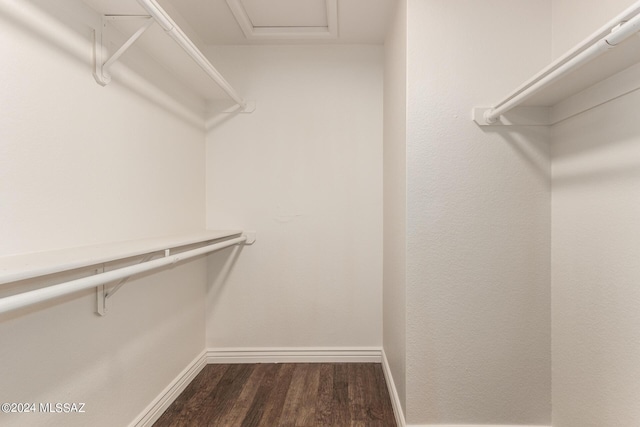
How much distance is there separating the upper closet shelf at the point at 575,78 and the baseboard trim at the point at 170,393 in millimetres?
1881

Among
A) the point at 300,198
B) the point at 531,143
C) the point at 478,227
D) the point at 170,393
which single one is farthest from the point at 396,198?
the point at 170,393

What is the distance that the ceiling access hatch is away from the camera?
1.73 meters

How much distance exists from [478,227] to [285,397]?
1281 mm

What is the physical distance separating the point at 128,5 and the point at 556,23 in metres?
1.60

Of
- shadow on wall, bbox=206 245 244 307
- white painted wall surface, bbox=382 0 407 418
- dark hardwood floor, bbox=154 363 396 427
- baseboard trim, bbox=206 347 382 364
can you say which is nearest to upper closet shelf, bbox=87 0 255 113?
white painted wall surface, bbox=382 0 407 418

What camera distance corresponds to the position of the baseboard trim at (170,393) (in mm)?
1429

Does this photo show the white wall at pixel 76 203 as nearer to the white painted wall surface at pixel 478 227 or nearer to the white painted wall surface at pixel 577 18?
the white painted wall surface at pixel 478 227

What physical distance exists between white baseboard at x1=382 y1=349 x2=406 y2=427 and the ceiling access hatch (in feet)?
6.49

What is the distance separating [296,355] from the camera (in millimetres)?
2107

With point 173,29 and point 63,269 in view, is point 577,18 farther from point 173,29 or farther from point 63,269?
point 63,269

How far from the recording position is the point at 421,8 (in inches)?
52.8

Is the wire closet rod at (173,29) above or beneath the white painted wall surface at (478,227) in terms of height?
above

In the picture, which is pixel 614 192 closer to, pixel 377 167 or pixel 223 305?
pixel 377 167

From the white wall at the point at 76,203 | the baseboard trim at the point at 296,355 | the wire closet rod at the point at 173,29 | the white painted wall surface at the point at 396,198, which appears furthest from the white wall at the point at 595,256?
the white wall at the point at 76,203
